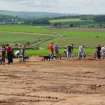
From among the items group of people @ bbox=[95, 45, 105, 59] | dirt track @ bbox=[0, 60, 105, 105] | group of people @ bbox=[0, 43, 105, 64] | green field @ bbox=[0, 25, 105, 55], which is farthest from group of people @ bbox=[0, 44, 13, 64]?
green field @ bbox=[0, 25, 105, 55]

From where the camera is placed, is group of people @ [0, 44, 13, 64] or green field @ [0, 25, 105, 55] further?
green field @ [0, 25, 105, 55]

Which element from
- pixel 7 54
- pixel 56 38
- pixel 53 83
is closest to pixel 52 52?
pixel 7 54

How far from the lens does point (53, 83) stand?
19234mm

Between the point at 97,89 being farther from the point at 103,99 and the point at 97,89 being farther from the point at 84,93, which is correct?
the point at 103,99

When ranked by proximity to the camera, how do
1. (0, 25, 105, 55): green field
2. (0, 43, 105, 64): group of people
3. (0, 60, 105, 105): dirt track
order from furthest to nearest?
(0, 25, 105, 55): green field < (0, 43, 105, 64): group of people < (0, 60, 105, 105): dirt track

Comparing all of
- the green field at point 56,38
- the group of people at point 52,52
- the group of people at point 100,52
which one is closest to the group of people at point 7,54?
the group of people at point 52,52

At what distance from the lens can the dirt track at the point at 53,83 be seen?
1551 centimetres

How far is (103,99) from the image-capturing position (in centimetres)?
1545

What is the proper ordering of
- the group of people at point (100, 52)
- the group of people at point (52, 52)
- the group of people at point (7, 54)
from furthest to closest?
the group of people at point (100, 52), the group of people at point (52, 52), the group of people at point (7, 54)

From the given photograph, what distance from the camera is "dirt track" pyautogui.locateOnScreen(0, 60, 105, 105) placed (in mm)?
15512

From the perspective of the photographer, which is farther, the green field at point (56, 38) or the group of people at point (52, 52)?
the green field at point (56, 38)

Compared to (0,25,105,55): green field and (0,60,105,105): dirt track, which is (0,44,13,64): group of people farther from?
(0,25,105,55): green field

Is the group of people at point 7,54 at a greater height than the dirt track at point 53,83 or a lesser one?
greater

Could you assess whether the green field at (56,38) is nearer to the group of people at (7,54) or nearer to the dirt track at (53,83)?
the group of people at (7,54)
